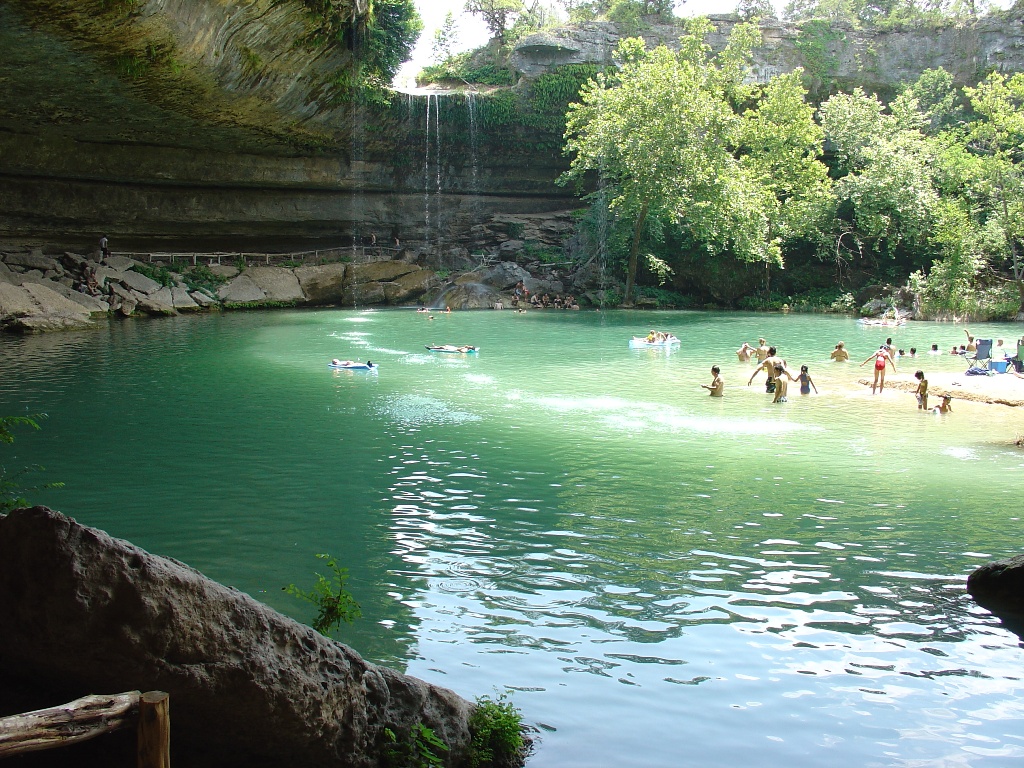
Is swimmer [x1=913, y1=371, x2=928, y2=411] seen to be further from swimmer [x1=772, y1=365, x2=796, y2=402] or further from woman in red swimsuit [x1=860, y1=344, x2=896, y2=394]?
swimmer [x1=772, y1=365, x2=796, y2=402]

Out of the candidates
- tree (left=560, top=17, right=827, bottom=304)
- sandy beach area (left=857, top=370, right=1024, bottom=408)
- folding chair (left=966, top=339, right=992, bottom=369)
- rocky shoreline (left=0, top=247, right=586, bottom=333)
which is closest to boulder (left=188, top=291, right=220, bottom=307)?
rocky shoreline (left=0, top=247, right=586, bottom=333)

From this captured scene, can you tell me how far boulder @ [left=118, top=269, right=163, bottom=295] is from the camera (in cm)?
3275

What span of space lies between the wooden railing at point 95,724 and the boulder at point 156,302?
31697mm

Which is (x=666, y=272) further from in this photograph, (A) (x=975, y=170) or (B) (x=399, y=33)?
(B) (x=399, y=33)

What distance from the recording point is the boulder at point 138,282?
107 feet

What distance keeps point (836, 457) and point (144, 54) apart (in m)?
17.7

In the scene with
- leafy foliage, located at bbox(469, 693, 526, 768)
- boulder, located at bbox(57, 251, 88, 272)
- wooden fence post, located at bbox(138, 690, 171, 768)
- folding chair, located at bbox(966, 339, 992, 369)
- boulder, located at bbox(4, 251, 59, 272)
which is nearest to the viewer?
wooden fence post, located at bbox(138, 690, 171, 768)

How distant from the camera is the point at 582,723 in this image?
16.4 ft

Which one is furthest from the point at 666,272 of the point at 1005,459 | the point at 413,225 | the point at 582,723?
the point at 582,723

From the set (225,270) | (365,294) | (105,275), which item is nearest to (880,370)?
(365,294)

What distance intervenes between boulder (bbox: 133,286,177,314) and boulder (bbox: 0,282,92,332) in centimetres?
339

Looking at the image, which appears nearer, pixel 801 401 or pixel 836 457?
pixel 836 457

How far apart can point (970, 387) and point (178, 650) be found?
1722 centimetres

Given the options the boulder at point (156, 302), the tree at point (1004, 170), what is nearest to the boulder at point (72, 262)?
the boulder at point (156, 302)
